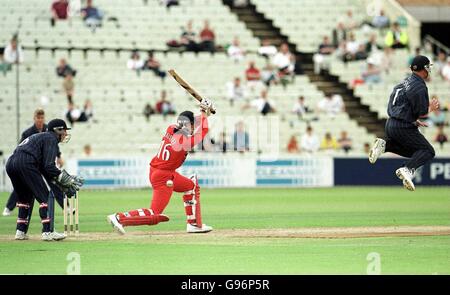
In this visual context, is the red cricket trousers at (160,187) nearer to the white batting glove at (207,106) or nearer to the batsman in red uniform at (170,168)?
the batsman in red uniform at (170,168)

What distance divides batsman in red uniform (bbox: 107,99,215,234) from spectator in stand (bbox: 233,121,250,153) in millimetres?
16992

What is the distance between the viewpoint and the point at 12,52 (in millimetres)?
36906

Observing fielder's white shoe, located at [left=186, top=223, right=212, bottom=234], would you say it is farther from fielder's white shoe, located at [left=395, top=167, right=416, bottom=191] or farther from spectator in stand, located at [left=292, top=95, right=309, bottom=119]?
spectator in stand, located at [left=292, top=95, right=309, bottom=119]

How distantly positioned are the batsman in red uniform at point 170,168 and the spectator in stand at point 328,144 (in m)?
18.6

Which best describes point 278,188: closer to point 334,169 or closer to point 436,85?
point 334,169

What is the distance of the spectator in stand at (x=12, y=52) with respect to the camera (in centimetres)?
3656

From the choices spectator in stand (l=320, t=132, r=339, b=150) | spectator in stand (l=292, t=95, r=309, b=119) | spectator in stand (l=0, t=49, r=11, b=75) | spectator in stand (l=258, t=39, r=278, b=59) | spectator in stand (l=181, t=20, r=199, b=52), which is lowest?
spectator in stand (l=320, t=132, r=339, b=150)

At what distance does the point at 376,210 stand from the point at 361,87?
49.1ft

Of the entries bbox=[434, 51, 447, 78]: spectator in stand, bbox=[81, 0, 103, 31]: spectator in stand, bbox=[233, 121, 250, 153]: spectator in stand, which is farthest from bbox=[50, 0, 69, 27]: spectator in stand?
bbox=[434, 51, 447, 78]: spectator in stand

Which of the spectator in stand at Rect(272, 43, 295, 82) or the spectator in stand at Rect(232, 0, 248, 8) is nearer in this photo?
the spectator in stand at Rect(272, 43, 295, 82)

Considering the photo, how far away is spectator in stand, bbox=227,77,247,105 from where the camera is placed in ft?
124

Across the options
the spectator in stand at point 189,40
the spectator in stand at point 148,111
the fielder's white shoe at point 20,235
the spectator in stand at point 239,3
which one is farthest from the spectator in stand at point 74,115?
the fielder's white shoe at point 20,235

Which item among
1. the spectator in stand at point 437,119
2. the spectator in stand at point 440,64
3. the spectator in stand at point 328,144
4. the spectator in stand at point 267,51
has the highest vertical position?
the spectator in stand at point 267,51

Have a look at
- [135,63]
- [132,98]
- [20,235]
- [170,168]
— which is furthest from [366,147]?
[20,235]
